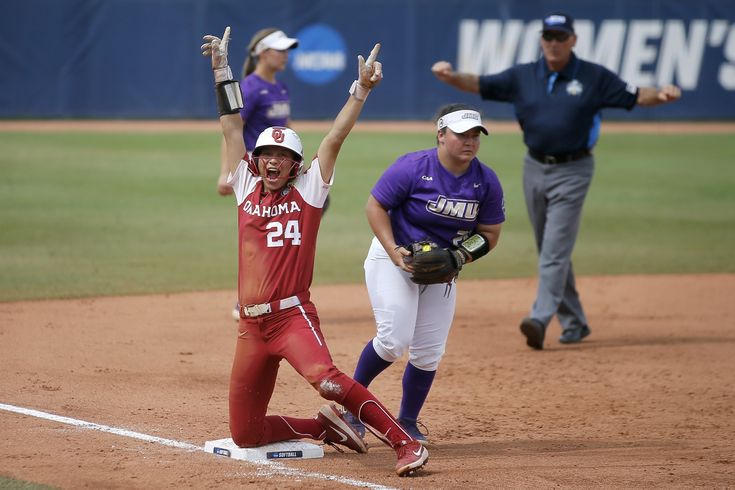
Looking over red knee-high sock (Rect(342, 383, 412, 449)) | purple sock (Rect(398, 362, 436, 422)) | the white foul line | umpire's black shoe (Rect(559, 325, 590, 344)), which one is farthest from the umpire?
the white foul line

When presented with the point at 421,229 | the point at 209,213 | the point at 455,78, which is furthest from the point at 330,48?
the point at 421,229

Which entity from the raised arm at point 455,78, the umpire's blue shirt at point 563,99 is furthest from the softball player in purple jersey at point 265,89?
the umpire's blue shirt at point 563,99

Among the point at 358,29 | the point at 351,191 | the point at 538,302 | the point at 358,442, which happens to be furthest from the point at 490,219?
the point at 358,29

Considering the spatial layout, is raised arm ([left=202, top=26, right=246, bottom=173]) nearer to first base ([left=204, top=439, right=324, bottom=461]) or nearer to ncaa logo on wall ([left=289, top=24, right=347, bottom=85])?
first base ([left=204, top=439, right=324, bottom=461])

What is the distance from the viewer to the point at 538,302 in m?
8.19

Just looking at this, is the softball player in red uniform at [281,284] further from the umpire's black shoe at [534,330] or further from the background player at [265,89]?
the background player at [265,89]

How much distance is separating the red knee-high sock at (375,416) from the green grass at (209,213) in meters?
5.11

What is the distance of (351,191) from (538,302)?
27.0ft

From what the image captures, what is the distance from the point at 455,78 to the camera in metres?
8.19

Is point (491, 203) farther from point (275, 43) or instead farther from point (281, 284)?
point (275, 43)

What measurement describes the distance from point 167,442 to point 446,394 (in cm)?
208

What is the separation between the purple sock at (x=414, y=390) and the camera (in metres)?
5.89

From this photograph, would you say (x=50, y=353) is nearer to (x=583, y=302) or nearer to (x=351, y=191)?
(x=583, y=302)

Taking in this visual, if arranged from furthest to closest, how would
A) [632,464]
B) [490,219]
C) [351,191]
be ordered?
[351,191] < [490,219] < [632,464]
